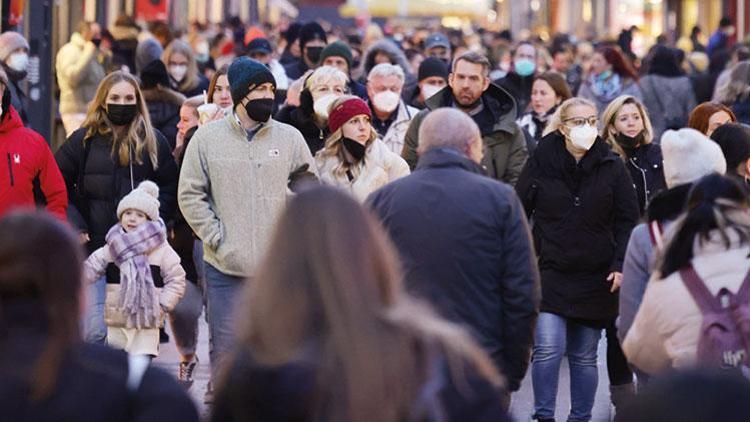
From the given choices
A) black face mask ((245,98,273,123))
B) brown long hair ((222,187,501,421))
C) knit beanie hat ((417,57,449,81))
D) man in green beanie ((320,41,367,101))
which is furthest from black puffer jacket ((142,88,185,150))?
brown long hair ((222,187,501,421))

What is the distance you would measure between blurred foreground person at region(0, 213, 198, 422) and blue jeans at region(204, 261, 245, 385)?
16.8 ft

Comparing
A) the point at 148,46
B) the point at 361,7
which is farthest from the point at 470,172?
the point at 361,7

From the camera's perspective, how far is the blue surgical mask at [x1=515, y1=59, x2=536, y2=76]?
1739 cm

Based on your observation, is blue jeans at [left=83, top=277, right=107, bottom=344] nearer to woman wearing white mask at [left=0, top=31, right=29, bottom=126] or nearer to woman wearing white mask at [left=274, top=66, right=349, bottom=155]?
woman wearing white mask at [left=274, top=66, right=349, bottom=155]

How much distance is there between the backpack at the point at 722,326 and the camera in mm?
5734

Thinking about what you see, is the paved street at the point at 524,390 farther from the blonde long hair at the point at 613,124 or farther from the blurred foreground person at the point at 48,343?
the blurred foreground person at the point at 48,343

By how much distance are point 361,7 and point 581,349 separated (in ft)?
189

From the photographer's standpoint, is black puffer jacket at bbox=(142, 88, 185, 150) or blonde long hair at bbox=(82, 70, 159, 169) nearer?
blonde long hair at bbox=(82, 70, 159, 169)

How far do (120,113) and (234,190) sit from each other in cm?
133

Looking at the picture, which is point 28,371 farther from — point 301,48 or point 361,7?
point 361,7

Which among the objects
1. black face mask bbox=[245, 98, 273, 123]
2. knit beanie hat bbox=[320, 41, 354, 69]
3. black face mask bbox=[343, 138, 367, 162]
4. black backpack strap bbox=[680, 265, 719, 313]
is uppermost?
knit beanie hat bbox=[320, 41, 354, 69]

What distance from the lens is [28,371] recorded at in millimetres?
3912

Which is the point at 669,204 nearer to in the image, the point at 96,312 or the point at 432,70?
the point at 96,312

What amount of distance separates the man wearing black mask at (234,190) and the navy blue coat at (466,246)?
219 centimetres
